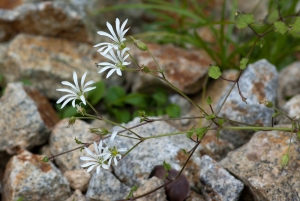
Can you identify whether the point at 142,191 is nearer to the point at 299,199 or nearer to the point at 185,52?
the point at 299,199

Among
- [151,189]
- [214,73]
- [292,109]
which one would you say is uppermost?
[214,73]

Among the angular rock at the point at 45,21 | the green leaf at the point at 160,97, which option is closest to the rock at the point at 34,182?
the green leaf at the point at 160,97

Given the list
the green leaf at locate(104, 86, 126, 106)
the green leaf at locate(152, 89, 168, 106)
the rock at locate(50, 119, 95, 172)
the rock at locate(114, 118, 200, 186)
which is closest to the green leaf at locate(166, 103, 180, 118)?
the green leaf at locate(152, 89, 168, 106)

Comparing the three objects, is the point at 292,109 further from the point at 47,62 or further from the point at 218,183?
the point at 47,62

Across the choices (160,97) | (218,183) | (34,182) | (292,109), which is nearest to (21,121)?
(34,182)

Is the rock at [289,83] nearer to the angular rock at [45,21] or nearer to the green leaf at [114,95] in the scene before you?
the green leaf at [114,95]

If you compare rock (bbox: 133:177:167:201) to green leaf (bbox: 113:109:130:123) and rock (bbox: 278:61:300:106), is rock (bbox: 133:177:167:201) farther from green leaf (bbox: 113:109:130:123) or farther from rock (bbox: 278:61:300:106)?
rock (bbox: 278:61:300:106)
